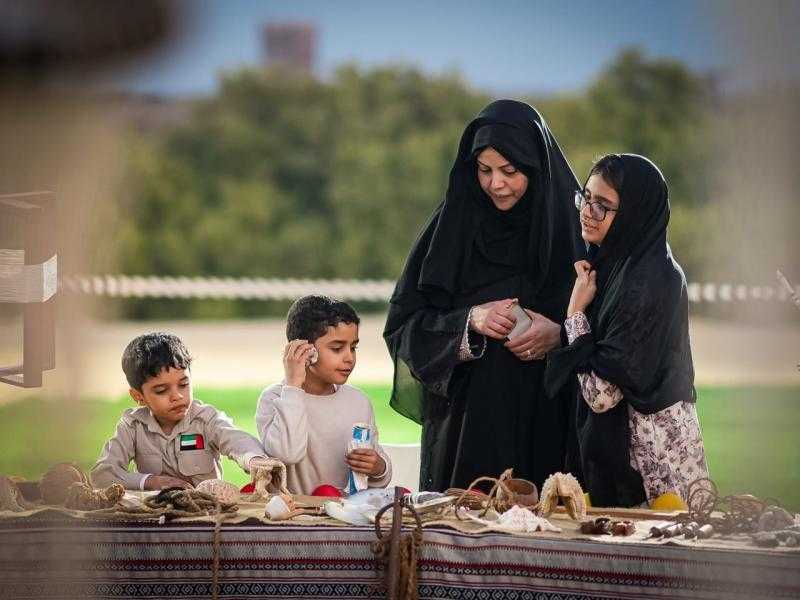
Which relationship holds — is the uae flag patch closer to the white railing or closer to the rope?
the rope

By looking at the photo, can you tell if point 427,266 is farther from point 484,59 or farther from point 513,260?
point 484,59

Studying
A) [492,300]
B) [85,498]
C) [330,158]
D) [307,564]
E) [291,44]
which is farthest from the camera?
[291,44]

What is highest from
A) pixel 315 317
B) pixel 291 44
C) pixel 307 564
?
pixel 291 44

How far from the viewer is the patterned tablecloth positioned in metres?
2.67

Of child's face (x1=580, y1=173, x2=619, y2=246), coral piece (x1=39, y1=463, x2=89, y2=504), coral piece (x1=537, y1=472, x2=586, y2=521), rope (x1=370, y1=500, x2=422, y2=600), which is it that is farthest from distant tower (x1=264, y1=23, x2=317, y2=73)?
rope (x1=370, y1=500, x2=422, y2=600)

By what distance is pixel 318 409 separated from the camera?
3.43 metres

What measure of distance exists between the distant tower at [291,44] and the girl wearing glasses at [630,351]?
19.0 m

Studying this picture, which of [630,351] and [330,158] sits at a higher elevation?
[330,158]

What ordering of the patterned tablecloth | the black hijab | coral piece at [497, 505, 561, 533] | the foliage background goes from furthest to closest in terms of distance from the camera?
the foliage background
the black hijab
coral piece at [497, 505, 561, 533]
the patterned tablecloth

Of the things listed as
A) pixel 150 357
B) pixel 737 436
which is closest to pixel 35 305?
pixel 150 357

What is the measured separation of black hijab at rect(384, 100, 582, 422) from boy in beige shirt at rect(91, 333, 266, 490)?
52 centimetres

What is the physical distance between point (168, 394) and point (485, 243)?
900 millimetres

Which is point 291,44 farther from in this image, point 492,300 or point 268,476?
point 268,476

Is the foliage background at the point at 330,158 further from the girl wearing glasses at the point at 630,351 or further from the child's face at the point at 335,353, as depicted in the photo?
the girl wearing glasses at the point at 630,351
